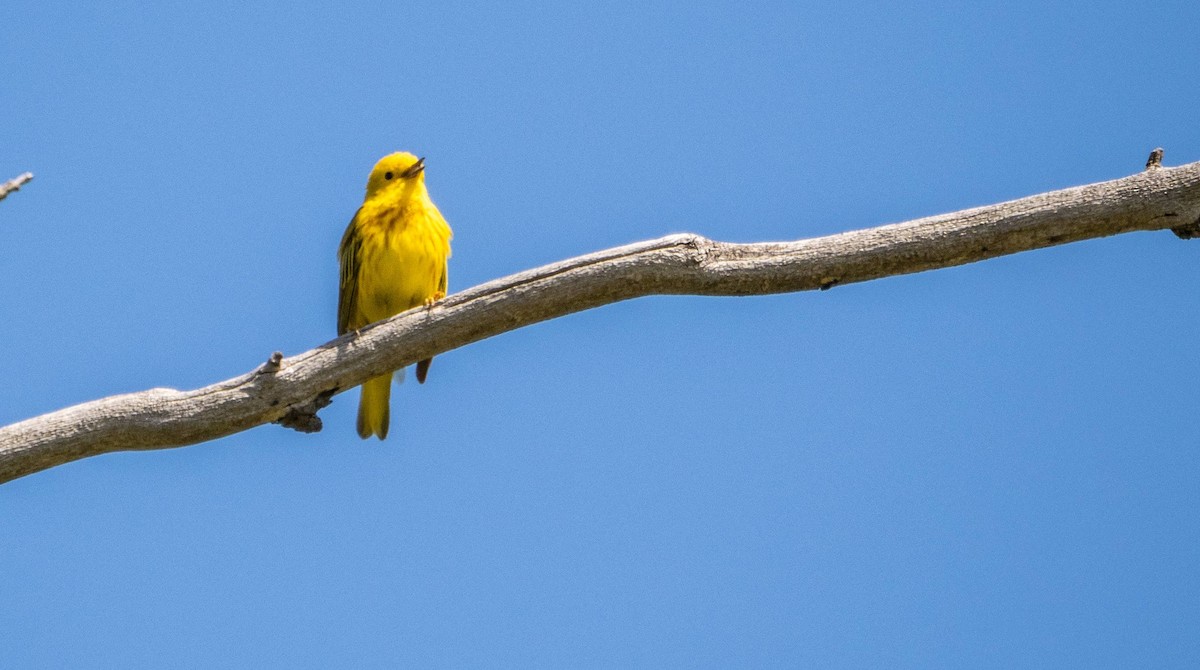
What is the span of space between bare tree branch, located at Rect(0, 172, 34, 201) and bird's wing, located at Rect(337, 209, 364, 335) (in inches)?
119

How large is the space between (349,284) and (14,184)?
10.1ft

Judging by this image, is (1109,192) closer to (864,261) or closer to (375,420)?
(864,261)

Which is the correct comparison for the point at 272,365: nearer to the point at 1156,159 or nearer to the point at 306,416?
the point at 306,416

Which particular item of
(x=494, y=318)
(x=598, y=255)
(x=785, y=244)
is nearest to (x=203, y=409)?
(x=494, y=318)

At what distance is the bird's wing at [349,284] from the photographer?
7.36 metres

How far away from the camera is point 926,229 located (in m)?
5.02

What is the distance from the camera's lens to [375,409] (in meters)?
7.83

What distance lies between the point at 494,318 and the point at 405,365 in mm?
517

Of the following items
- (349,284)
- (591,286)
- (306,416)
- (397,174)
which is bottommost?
(306,416)

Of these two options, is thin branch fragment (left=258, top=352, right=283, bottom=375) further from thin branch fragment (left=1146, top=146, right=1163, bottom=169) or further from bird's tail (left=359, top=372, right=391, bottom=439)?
thin branch fragment (left=1146, top=146, right=1163, bottom=169)

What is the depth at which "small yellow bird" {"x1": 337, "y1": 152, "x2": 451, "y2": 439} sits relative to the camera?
7219 millimetres

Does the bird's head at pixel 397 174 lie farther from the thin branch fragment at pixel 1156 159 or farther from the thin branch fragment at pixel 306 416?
the thin branch fragment at pixel 1156 159

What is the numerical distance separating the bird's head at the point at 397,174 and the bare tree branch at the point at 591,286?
7.32 ft

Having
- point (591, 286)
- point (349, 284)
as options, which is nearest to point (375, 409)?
point (349, 284)
